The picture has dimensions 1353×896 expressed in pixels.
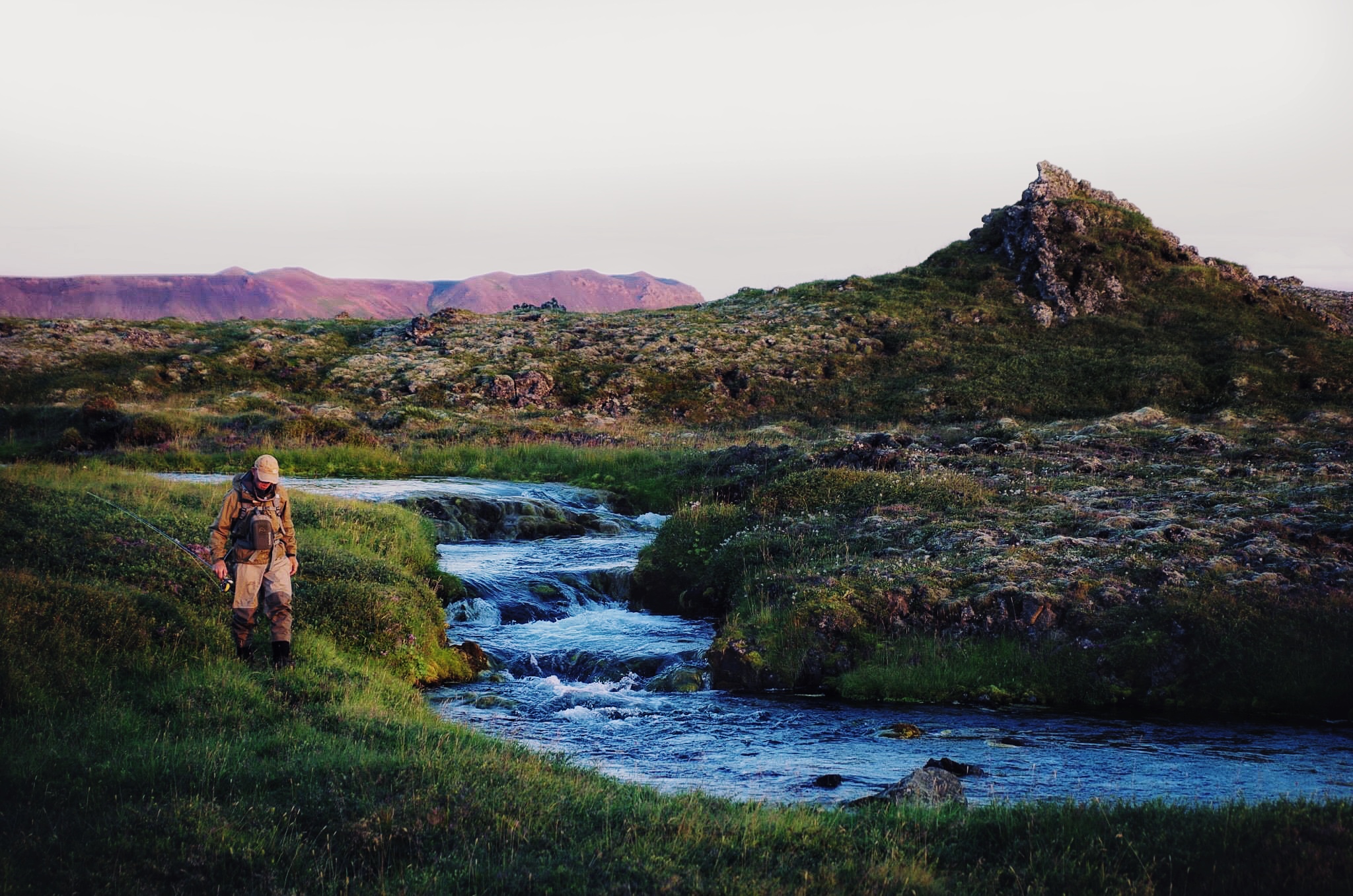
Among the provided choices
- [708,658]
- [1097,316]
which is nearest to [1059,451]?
[708,658]

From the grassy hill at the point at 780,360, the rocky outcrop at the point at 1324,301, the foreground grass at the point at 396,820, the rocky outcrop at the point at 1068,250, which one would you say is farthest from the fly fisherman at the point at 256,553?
the rocky outcrop at the point at 1324,301

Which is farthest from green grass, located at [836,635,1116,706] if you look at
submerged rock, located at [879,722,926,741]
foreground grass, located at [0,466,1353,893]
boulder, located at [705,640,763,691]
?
foreground grass, located at [0,466,1353,893]

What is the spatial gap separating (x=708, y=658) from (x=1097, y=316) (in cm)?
5708

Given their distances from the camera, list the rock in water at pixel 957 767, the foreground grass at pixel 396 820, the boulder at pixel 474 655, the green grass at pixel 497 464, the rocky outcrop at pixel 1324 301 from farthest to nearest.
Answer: the rocky outcrop at pixel 1324 301 → the green grass at pixel 497 464 → the boulder at pixel 474 655 → the rock in water at pixel 957 767 → the foreground grass at pixel 396 820

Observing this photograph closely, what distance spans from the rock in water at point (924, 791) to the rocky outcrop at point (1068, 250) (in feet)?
199

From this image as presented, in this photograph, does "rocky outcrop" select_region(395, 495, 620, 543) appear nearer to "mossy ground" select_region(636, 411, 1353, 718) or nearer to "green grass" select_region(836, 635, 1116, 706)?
"mossy ground" select_region(636, 411, 1353, 718)

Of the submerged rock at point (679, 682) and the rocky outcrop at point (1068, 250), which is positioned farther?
the rocky outcrop at point (1068, 250)

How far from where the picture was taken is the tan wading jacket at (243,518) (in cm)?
1379

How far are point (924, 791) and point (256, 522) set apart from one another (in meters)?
10.3

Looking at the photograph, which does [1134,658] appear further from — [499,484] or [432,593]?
[499,484]

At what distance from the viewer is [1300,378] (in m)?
51.7

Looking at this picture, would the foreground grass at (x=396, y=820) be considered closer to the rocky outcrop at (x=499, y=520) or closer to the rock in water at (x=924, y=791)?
the rock in water at (x=924, y=791)

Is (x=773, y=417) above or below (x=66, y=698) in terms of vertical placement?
above

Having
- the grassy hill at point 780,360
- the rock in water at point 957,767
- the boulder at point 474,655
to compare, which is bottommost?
the boulder at point 474,655
